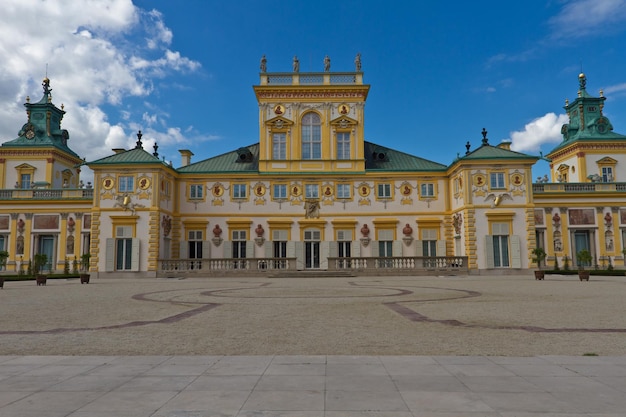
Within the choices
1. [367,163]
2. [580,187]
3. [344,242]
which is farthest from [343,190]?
[580,187]

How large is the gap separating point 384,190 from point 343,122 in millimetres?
6859

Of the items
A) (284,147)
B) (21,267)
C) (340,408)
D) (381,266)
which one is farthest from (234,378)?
(21,267)

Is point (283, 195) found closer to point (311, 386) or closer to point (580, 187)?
point (580, 187)

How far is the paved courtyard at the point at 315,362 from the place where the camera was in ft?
16.6

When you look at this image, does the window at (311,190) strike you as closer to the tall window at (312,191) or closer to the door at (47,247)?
the tall window at (312,191)

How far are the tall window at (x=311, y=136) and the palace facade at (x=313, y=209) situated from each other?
91 millimetres

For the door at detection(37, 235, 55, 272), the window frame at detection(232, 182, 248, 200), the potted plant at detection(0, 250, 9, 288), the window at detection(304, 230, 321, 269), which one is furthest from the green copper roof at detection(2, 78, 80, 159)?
the window at detection(304, 230, 321, 269)

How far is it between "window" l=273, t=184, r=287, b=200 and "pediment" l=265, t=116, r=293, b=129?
523cm

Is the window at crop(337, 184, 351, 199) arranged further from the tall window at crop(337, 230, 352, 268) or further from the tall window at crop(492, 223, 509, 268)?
the tall window at crop(492, 223, 509, 268)

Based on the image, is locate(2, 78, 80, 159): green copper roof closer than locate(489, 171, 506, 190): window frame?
No

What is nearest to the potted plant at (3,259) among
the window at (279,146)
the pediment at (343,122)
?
the window at (279,146)

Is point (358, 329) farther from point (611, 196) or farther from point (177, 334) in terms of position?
point (611, 196)

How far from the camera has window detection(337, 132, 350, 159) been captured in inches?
1655

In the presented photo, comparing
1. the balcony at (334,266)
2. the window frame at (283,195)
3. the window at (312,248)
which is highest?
the window frame at (283,195)
